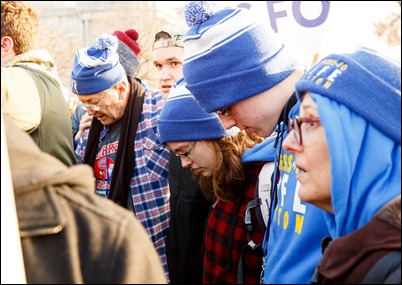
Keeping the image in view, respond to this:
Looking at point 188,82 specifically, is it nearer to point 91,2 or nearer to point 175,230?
point 175,230

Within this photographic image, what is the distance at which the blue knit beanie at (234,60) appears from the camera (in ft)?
6.99

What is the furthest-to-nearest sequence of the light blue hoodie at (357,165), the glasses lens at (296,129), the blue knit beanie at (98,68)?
1. the blue knit beanie at (98,68)
2. the glasses lens at (296,129)
3. the light blue hoodie at (357,165)

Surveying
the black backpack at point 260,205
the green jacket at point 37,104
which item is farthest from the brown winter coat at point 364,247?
the green jacket at point 37,104

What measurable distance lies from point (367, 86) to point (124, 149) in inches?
81.7

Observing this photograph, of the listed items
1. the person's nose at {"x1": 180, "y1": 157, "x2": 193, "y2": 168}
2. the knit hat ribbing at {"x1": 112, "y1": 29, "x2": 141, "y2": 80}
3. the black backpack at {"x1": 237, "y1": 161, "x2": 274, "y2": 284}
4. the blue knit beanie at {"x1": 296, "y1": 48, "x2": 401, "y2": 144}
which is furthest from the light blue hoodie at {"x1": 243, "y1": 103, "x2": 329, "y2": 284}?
the knit hat ribbing at {"x1": 112, "y1": 29, "x2": 141, "y2": 80}

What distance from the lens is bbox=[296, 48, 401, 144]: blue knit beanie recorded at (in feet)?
4.61

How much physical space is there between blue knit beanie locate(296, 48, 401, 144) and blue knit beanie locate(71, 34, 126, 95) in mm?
2025

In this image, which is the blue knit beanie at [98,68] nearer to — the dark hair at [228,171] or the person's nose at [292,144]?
the dark hair at [228,171]

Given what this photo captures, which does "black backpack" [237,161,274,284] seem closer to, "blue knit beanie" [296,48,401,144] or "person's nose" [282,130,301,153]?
"person's nose" [282,130,301,153]

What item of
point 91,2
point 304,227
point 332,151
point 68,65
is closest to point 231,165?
point 304,227

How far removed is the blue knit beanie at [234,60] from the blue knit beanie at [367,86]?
556mm

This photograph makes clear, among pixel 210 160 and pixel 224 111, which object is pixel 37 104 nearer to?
pixel 210 160

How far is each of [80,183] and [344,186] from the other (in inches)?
28.0

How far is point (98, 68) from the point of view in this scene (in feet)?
11.0
